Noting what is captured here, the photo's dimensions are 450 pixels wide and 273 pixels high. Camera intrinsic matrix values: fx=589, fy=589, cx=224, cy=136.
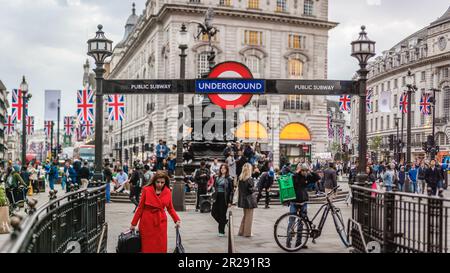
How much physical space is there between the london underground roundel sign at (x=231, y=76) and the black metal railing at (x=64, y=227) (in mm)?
3839

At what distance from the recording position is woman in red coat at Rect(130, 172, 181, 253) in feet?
28.0

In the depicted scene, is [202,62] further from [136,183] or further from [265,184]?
[136,183]

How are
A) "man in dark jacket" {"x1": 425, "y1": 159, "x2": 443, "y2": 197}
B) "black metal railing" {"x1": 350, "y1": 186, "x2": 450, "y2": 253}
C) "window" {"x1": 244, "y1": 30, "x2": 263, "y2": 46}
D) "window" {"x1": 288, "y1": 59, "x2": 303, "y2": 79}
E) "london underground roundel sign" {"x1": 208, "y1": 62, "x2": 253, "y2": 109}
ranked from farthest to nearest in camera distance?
"window" {"x1": 288, "y1": 59, "x2": 303, "y2": 79} → "window" {"x1": 244, "y1": 30, "x2": 263, "y2": 46} → "man in dark jacket" {"x1": 425, "y1": 159, "x2": 443, "y2": 197} → "london underground roundel sign" {"x1": 208, "y1": 62, "x2": 253, "y2": 109} → "black metal railing" {"x1": 350, "y1": 186, "x2": 450, "y2": 253}

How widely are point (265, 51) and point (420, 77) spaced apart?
34.1 m

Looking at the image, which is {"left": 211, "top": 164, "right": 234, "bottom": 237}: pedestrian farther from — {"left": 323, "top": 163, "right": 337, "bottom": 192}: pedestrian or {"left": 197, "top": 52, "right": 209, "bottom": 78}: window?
{"left": 197, "top": 52, "right": 209, "bottom": 78}: window

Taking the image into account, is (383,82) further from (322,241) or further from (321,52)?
(322,241)

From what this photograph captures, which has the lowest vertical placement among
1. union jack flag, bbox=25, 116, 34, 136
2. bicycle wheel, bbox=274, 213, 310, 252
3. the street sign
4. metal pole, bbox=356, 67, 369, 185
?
bicycle wheel, bbox=274, 213, 310, 252

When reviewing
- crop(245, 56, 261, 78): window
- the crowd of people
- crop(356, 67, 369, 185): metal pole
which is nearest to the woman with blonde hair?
crop(356, 67, 369, 185): metal pole

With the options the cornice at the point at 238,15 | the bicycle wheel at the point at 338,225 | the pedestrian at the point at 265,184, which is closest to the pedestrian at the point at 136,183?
the pedestrian at the point at 265,184

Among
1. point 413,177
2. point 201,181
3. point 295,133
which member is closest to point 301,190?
point 201,181

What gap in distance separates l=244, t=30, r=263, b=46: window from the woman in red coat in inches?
2193

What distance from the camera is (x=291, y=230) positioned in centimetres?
1120

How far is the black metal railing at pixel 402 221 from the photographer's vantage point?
693cm
